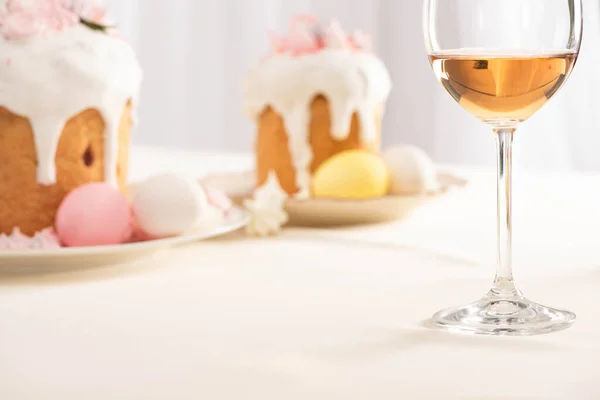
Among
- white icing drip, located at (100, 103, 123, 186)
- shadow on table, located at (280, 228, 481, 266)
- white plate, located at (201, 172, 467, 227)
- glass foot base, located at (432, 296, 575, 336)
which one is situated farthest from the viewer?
white plate, located at (201, 172, 467, 227)

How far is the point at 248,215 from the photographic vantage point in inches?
50.4

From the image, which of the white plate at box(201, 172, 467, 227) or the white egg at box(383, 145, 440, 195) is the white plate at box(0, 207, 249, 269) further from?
the white egg at box(383, 145, 440, 195)

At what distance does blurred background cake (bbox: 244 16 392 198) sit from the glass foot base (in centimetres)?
76

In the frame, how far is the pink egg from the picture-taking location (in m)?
1.08

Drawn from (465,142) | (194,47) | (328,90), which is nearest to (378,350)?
(328,90)

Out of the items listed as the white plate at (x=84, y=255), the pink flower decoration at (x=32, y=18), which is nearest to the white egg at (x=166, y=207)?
the white plate at (x=84, y=255)

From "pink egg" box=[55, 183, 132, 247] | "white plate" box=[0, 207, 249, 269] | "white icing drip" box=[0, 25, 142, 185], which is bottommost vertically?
"white plate" box=[0, 207, 249, 269]

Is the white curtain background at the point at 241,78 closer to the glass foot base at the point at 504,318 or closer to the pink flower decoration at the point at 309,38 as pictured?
the pink flower decoration at the point at 309,38

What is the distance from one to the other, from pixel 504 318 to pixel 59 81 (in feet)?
2.26

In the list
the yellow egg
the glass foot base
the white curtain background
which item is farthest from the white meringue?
the white curtain background

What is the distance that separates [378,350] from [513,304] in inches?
6.5

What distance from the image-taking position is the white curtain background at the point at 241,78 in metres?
3.59

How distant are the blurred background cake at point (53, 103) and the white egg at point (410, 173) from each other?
0.49m

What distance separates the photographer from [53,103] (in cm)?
114
